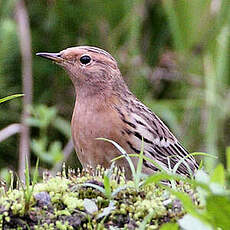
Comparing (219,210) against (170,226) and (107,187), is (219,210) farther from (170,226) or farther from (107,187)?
(107,187)

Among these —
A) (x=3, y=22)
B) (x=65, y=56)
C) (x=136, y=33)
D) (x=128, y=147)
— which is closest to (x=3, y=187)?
(x=128, y=147)

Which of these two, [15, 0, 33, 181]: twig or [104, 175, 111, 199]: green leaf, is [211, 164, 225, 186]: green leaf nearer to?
[104, 175, 111, 199]: green leaf

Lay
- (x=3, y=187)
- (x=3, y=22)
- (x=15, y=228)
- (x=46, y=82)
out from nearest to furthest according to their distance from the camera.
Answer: (x=15, y=228), (x=3, y=187), (x=3, y=22), (x=46, y=82)

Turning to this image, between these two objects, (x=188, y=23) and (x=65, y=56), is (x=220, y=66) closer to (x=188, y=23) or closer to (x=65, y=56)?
(x=188, y=23)

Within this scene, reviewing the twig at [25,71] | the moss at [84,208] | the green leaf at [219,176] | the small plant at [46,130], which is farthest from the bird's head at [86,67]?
the green leaf at [219,176]

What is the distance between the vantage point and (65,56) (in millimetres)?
4273

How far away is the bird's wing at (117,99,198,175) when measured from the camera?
385 cm

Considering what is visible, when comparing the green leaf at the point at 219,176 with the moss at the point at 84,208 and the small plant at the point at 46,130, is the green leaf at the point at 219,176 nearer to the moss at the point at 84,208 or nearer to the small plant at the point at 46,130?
the moss at the point at 84,208

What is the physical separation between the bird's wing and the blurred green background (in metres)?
1.20

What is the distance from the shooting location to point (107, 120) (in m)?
3.85

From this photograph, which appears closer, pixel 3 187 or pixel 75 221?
pixel 75 221

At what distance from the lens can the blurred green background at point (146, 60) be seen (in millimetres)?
5578

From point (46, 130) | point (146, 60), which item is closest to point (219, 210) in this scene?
point (46, 130)

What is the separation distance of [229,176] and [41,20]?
4393 mm
